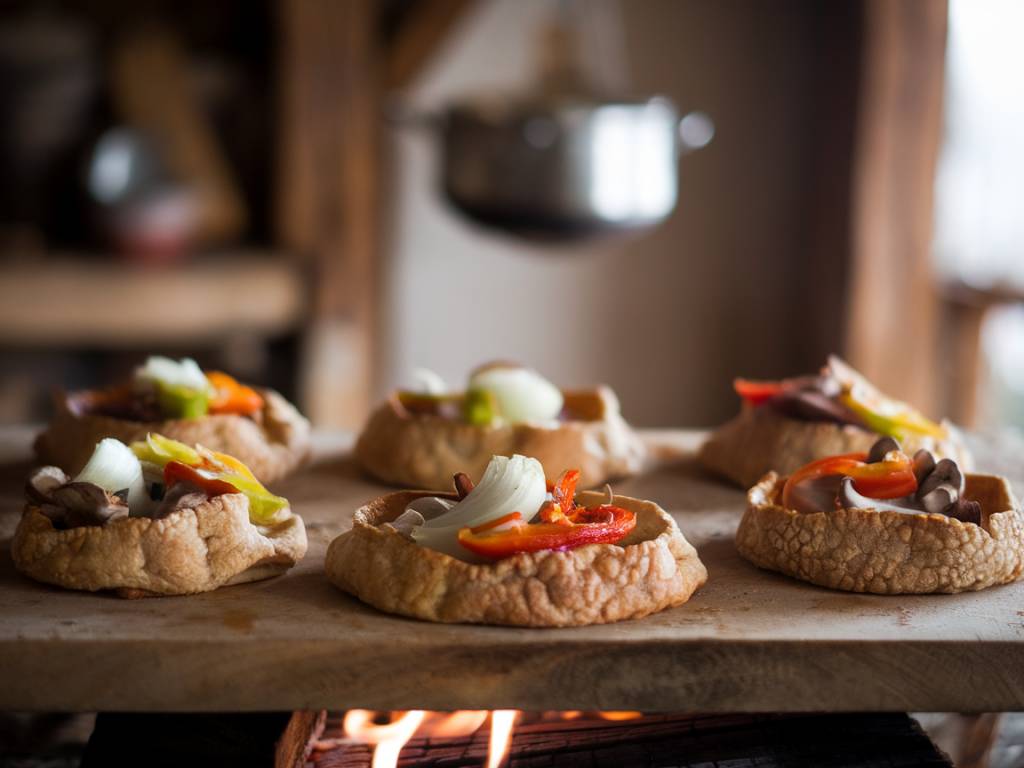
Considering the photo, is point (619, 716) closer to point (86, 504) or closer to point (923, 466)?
point (923, 466)

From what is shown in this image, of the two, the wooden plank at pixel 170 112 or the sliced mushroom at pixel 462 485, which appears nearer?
the sliced mushroom at pixel 462 485

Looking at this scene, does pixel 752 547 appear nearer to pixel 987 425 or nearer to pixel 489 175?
pixel 489 175

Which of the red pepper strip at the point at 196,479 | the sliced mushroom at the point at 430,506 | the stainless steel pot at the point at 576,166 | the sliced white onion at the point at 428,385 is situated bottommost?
the sliced mushroom at the point at 430,506

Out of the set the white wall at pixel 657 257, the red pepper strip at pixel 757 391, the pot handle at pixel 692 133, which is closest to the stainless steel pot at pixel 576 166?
the pot handle at pixel 692 133

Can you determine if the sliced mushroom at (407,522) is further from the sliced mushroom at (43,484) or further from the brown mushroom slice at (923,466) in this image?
the brown mushroom slice at (923,466)

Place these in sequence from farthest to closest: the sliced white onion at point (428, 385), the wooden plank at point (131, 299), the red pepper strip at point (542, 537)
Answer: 1. the wooden plank at point (131, 299)
2. the sliced white onion at point (428, 385)
3. the red pepper strip at point (542, 537)

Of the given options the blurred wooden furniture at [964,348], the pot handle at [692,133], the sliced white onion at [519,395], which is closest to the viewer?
the sliced white onion at [519,395]

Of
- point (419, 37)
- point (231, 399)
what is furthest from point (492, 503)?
point (419, 37)
